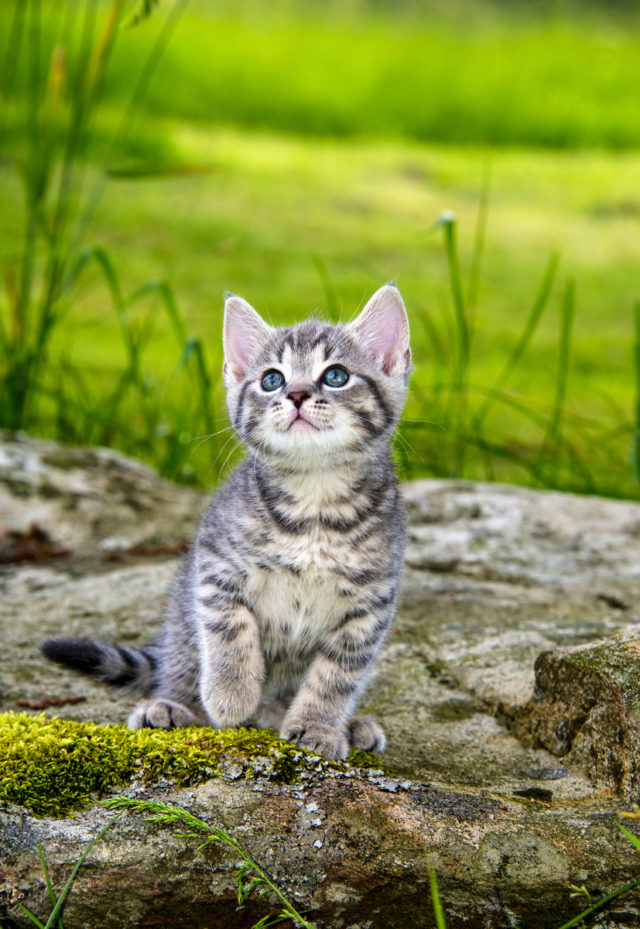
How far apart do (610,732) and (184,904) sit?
0.68 metres

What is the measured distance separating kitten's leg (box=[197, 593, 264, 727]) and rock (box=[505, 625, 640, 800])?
1.53 ft

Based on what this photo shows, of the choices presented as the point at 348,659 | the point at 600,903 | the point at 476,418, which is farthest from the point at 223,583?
the point at 476,418

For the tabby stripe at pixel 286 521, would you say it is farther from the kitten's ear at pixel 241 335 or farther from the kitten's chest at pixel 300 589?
the kitten's ear at pixel 241 335

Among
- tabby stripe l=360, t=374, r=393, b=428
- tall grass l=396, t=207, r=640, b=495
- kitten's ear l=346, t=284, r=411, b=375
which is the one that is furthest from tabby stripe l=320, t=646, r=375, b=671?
tall grass l=396, t=207, r=640, b=495

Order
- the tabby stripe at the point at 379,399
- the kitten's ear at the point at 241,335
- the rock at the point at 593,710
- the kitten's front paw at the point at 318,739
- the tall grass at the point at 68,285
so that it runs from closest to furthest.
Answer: the rock at the point at 593,710
the kitten's front paw at the point at 318,739
the tabby stripe at the point at 379,399
the kitten's ear at the point at 241,335
the tall grass at the point at 68,285

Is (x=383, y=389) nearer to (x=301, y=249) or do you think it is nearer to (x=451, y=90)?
(x=301, y=249)

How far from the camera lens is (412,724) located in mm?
1766

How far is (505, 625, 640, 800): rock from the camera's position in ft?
4.72

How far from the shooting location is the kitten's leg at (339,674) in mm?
1627

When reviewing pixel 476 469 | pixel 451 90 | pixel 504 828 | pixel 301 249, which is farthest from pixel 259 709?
pixel 451 90

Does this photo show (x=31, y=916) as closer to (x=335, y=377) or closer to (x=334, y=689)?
(x=334, y=689)

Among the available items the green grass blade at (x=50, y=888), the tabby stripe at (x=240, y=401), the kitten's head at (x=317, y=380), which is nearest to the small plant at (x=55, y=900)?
the green grass blade at (x=50, y=888)

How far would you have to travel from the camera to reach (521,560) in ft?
8.87

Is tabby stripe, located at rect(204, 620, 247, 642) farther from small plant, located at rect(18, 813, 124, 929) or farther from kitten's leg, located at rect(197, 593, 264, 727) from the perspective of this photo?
small plant, located at rect(18, 813, 124, 929)
